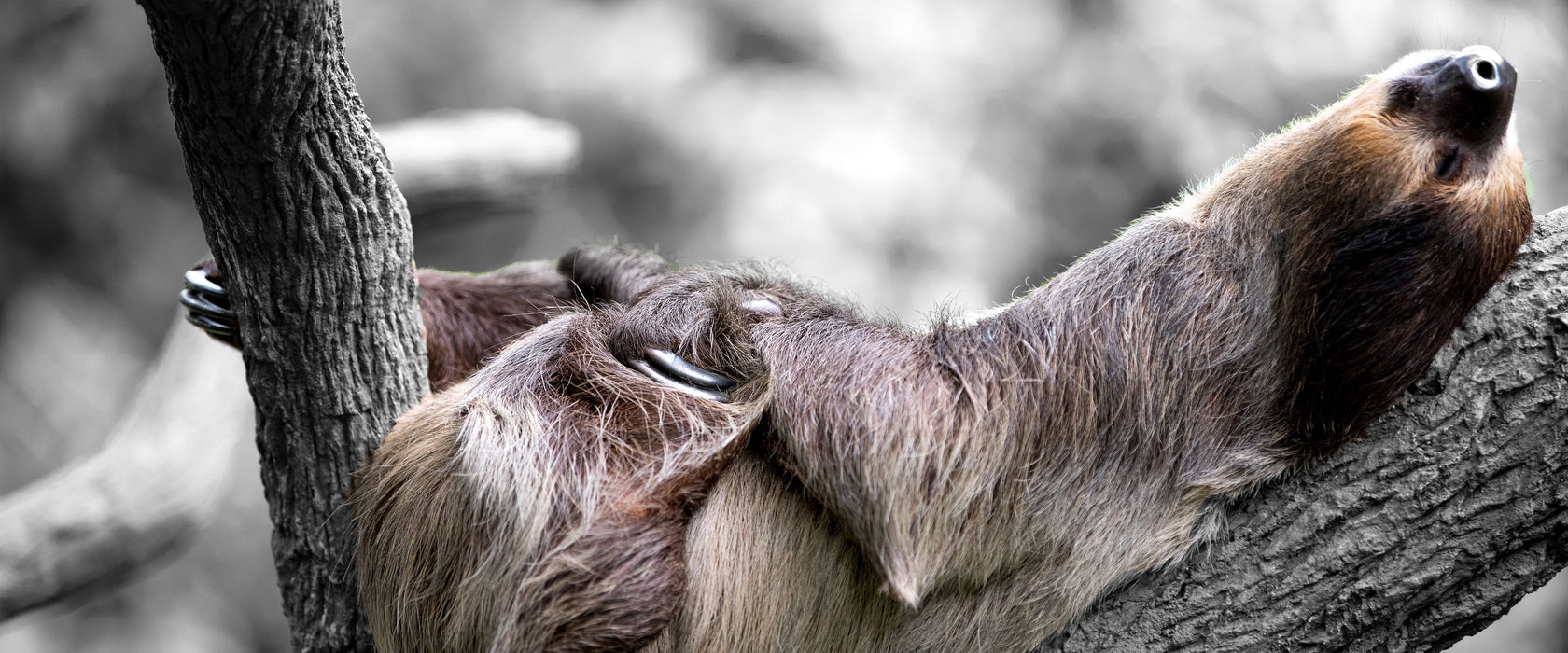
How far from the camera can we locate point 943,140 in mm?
6609

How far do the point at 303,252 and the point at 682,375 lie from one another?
71cm

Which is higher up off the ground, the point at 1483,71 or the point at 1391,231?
the point at 1483,71

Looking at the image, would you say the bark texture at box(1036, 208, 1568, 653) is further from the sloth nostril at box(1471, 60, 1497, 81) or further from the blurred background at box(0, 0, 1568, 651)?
the blurred background at box(0, 0, 1568, 651)

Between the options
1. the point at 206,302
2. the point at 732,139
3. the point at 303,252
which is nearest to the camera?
the point at 303,252

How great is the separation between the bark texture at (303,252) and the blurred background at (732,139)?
3594 millimetres

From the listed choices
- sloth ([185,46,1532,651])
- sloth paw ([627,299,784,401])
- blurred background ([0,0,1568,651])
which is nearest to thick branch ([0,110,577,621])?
blurred background ([0,0,1568,651])

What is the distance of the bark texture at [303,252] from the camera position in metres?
1.45

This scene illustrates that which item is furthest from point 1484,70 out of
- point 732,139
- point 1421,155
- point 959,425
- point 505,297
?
point 732,139

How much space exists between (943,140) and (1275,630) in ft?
16.8

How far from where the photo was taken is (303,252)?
175cm

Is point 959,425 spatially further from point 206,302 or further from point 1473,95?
point 206,302

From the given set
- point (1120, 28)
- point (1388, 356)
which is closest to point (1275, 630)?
point (1388, 356)

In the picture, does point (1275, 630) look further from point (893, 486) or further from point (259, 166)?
point (259, 166)

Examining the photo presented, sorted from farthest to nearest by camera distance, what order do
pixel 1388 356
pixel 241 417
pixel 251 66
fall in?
pixel 241 417
pixel 1388 356
pixel 251 66
